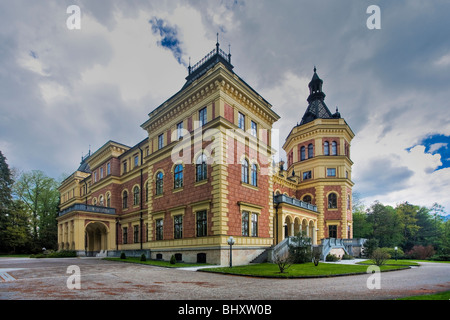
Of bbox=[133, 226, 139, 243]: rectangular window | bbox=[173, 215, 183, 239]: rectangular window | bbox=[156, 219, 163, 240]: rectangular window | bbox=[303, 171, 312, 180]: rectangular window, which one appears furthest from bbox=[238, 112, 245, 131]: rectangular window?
bbox=[303, 171, 312, 180]: rectangular window

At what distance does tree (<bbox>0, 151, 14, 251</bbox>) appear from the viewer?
4584cm

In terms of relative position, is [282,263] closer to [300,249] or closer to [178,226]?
[300,249]

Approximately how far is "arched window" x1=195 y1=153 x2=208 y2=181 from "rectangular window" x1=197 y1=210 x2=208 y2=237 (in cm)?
269

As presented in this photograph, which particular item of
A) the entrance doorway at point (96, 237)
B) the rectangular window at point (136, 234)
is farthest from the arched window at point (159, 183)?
the entrance doorway at point (96, 237)

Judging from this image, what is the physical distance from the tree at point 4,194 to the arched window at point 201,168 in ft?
139

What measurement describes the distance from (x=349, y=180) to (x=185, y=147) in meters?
27.1

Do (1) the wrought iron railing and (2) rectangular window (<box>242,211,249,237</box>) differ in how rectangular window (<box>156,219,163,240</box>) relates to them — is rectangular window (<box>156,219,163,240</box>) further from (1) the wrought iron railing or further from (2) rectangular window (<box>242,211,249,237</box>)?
(1) the wrought iron railing

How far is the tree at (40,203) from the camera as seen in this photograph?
49188 millimetres

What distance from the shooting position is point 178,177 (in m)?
24.0

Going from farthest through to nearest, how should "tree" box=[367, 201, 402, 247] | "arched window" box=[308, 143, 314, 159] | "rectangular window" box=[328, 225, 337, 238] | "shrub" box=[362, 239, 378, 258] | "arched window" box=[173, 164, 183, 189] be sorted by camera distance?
1. "tree" box=[367, 201, 402, 247]
2. "arched window" box=[308, 143, 314, 159]
3. "rectangular window" box=[328, 225, 337, 238]
4. "shrub" box=[362, 239, 378, 258]
5. "arched window" box=[173, 164, 183, 189]

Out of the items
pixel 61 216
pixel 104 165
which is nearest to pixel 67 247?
pixel 61 216

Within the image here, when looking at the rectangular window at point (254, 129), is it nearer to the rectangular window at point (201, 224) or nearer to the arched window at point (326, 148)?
the rectangular window at point (201, 224)

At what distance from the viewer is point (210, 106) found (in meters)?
21.8
